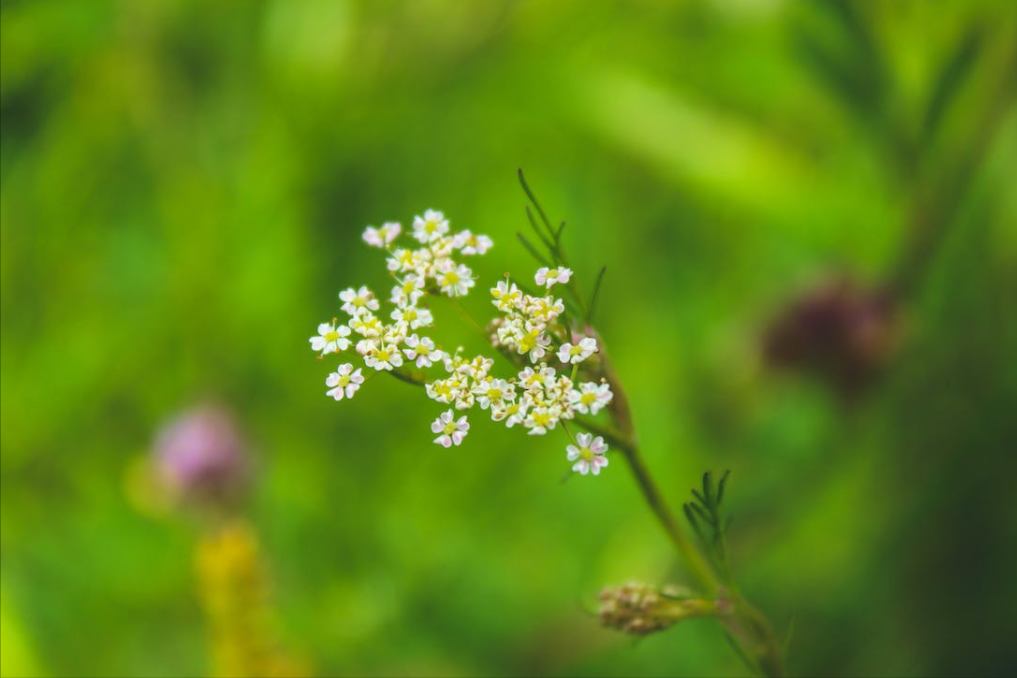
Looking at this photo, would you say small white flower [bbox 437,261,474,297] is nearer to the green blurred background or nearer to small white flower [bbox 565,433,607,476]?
small white flower [bbox 565,433,607,476]

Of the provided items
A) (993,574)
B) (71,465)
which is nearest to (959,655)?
(993,574)

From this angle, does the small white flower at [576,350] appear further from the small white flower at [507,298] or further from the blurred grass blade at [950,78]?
the blurred grass blade at [950,78]

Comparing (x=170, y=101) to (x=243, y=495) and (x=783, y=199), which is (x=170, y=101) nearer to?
(x=243, y=495)

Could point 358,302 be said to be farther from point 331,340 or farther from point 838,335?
point 838,335

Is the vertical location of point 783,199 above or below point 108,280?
below

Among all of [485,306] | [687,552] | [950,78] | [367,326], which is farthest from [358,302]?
[485,306]

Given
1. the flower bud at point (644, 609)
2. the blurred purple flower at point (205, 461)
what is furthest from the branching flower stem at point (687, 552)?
the blurred purple flower at point (205, 461)
